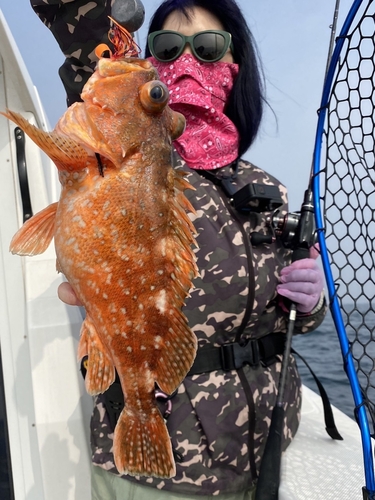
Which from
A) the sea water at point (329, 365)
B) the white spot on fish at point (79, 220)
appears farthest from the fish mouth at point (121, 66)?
the sea water at point (329, 365)

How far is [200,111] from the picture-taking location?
6.93ft

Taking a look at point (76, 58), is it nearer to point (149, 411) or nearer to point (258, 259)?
point (258, 259)

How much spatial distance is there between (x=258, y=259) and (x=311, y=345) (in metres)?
10.3

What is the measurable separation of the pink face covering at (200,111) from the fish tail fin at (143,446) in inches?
44.8

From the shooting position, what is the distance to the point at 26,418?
2477 millimetres

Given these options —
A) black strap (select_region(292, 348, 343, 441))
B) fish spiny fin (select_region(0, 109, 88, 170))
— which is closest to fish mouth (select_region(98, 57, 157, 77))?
fish spiny fin (select_region(0, 109, 88, 170))

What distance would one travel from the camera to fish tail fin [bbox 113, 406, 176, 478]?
1.33 m

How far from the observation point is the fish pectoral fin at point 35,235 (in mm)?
1337

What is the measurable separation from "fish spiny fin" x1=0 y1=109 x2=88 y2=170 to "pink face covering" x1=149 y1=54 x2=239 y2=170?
91cm

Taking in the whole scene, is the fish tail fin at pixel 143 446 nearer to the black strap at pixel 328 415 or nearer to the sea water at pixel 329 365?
the black strap at pixel 328 415

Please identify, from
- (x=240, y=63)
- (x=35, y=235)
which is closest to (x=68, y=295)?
(x=35, y=235)

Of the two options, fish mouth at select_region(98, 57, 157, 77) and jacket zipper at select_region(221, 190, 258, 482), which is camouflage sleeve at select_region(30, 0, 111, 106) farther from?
jacket zipper at select_region(221, 190, 258, 482)

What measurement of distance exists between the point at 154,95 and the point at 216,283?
0.83m

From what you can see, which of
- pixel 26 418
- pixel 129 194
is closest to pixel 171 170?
pixel 129 194
